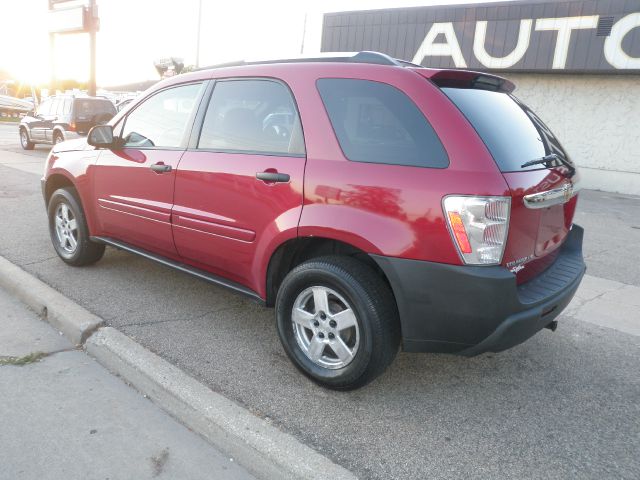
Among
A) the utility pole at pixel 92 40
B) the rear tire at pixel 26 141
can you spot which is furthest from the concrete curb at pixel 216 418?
the utility pole at pixel 92 40

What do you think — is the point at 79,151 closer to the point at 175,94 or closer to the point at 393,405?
the point at 175,94

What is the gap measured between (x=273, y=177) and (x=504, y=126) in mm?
1304

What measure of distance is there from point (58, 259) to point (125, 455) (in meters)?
3.19

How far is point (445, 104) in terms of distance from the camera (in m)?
2.56

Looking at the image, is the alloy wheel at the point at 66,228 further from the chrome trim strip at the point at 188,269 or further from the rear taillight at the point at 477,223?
the rear taillight at the point at 477,223

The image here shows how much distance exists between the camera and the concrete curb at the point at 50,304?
3.48 meters

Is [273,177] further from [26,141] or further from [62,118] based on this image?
[26,141]

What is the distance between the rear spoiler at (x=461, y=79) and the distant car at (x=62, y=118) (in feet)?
40.8

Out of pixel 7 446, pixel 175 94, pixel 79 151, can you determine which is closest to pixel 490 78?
→ pixel 175 94

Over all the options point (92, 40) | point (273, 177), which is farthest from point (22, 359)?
point (92, 40)

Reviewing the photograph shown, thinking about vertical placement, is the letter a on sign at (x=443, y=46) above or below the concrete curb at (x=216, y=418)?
above

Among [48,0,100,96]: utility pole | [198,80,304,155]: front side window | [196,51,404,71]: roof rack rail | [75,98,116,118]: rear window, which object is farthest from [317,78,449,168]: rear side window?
[48,0,100,96]: utility pole

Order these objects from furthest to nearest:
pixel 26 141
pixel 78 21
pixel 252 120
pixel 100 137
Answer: pixel 78 21, pixel 26 141, pixel 100 137, pixel 252 120

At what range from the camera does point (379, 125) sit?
272 centimetres
